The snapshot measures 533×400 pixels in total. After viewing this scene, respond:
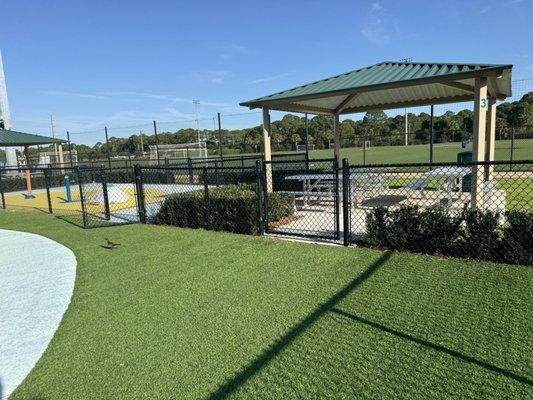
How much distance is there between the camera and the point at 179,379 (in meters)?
→ 2.86

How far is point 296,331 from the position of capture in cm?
342

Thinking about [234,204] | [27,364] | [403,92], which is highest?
[403,92]

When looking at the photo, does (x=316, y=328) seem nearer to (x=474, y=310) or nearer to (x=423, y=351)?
(x=423, y=351)

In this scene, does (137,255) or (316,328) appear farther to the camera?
(137,255)

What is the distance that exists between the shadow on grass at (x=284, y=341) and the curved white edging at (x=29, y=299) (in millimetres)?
1657

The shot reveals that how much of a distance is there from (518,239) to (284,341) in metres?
3.36

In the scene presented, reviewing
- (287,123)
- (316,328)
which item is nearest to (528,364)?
(316,328)

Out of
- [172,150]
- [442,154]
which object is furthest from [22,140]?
[442,154]

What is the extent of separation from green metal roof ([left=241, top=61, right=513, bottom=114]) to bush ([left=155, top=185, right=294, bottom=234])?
271 centimetres

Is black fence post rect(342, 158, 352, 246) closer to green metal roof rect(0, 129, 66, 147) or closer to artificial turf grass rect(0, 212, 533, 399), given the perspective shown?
artificial turf grass rect(0, 212, 533, 399)

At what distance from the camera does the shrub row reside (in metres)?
4.82

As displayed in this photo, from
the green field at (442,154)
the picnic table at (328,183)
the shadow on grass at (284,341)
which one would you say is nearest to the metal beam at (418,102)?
the picnic table at (328,183)

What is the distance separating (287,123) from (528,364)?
2076 inches

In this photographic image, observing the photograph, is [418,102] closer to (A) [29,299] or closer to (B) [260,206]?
(B) [260,206]
